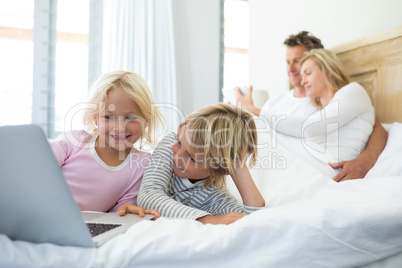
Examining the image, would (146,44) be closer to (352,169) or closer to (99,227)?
(352,169)

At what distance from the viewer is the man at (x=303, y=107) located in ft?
4.89

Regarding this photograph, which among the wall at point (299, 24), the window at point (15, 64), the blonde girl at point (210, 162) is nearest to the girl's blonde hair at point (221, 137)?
the blonde girl at point (210, 162)

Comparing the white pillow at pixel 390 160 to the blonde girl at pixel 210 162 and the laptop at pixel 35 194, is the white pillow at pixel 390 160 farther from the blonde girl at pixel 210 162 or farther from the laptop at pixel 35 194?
the laptop at pixel 35 194

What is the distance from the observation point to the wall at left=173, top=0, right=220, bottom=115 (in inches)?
→ 139

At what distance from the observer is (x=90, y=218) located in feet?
2.66

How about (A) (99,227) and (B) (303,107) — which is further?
(B) (303,107)

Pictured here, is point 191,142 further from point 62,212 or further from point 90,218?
point 62,212

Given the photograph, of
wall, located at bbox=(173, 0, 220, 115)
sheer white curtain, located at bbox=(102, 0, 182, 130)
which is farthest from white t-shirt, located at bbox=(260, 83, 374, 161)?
wall, located at bbox=(173, 0, 220, 115)

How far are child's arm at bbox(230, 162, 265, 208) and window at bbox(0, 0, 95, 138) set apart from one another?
2.36 meters

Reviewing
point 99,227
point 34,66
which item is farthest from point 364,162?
point 34,66

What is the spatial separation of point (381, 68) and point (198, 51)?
2.07 m

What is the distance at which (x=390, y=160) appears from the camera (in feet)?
4.56

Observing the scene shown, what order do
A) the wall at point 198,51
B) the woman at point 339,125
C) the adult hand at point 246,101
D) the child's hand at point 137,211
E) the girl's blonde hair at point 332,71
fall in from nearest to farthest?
the child's hand at point 137,211 → the woman at point 339,125 → the girl's blonde hair at point 332,71 → the adult hand at point 246,101 → the wall at point 198,51

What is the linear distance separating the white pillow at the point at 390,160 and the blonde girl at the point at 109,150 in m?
0.91
